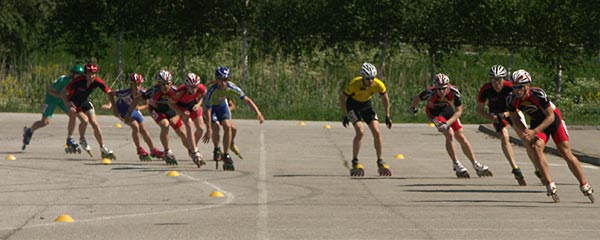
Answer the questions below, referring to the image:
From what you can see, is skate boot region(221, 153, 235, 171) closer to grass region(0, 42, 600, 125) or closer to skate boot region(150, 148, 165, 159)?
skate boot region(150, 148, 165, 159)

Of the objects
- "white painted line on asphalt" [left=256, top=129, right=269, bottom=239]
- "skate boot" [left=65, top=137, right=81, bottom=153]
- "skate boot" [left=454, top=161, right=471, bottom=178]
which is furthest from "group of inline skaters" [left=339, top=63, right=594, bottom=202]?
"skate boot" [left=65, top=137, right=81, bottom=153]

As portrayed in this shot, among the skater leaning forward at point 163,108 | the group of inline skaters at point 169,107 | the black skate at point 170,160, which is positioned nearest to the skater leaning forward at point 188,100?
the group of inline skaters at point 169,107

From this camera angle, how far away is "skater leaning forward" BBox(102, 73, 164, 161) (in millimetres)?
21953

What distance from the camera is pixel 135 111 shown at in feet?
74.2

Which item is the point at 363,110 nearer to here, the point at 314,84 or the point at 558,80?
the point at 558,80

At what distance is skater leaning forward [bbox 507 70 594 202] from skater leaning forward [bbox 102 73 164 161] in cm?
776

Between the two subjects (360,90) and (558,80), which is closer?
(360,90)

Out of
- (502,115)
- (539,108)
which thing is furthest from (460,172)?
(539,108)

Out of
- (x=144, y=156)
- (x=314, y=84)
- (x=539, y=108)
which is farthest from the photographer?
(x=314, y=84)

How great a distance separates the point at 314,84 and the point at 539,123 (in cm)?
2656

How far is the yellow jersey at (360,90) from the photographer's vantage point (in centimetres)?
1947

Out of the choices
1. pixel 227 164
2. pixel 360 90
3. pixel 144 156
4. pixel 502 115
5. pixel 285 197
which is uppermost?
pixel 360 90

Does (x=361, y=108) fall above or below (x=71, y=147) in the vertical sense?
above

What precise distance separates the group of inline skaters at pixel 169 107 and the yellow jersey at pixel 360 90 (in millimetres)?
1466
